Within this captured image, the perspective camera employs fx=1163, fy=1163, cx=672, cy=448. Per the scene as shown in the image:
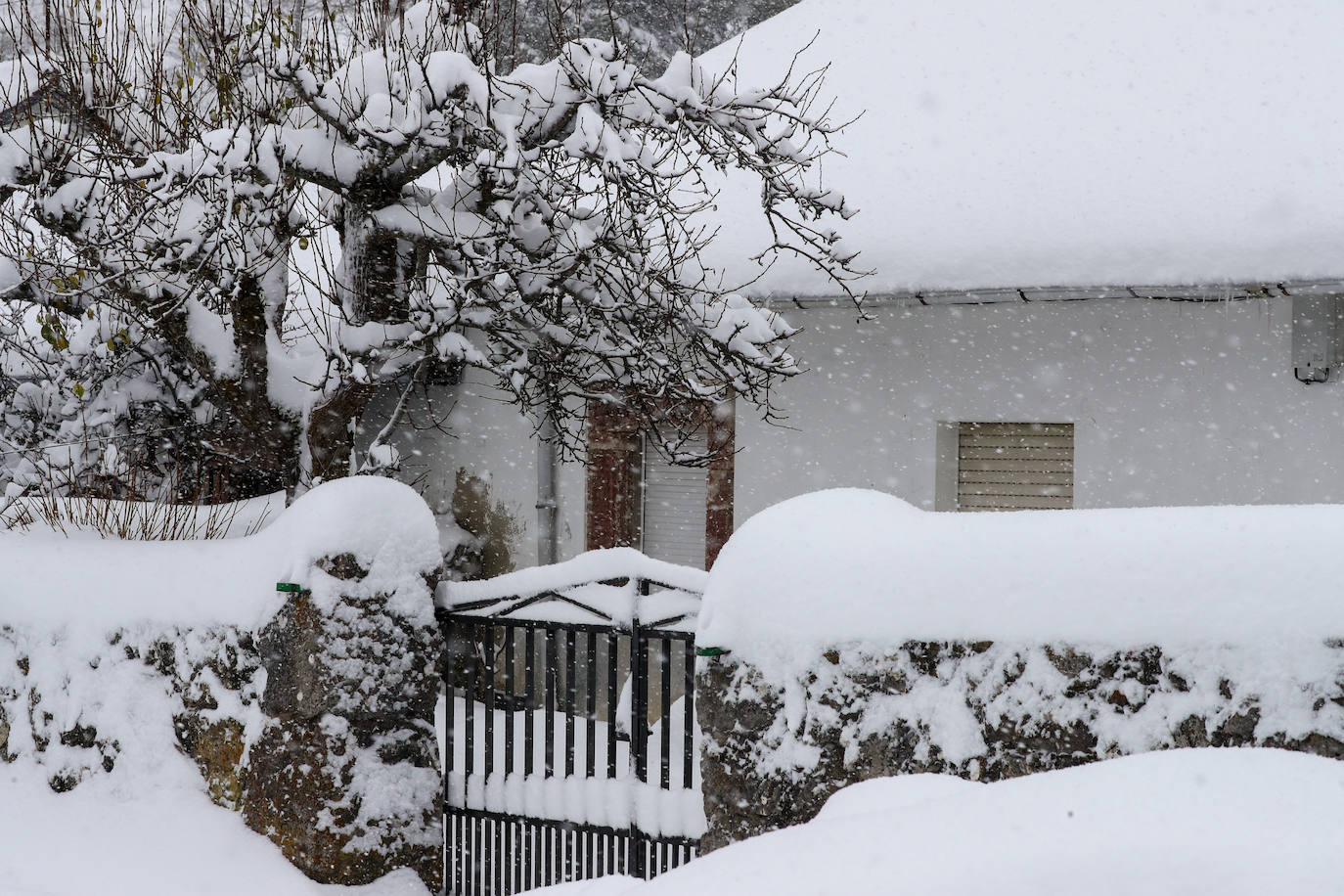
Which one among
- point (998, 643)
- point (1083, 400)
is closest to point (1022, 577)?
point (998, 643)

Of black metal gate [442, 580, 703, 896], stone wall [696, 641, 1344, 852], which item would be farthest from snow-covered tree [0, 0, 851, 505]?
stone wall [696, 641, 1344, 852]

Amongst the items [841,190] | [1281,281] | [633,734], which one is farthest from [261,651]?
[1281,281]

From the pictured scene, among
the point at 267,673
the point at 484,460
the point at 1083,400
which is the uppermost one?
the point at 1083,400

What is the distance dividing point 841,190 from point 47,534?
5129 mm

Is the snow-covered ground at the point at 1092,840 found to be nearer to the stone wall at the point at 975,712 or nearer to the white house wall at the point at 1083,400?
the stone wall at the point at 975,712

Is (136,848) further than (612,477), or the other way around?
(612,477)

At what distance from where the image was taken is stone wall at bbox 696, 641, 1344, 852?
3371mm

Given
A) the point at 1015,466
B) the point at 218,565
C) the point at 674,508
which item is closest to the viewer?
the point at 218,565

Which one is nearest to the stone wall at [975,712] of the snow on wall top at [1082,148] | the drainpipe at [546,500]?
the snow on wall top at [1082,148]

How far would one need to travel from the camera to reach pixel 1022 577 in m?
3.66

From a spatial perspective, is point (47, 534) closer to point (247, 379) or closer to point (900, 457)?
point (247, 379)

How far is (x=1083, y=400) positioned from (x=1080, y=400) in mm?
17

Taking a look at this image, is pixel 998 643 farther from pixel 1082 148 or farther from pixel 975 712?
pixel 1082 148

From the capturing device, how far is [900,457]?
7.54 m
